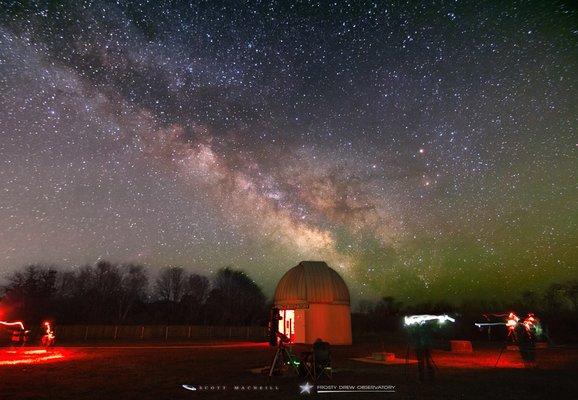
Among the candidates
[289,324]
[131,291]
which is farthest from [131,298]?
[289,324]

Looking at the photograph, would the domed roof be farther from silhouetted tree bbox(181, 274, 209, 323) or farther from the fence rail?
silhouetted tree bbox(181, 274, 209, 323)

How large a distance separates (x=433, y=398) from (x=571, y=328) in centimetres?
4818

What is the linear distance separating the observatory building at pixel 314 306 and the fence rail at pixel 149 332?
14.0 metres

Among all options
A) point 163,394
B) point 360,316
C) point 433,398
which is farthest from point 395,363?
point 360,316

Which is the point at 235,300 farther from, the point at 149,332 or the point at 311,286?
the point at 311,286

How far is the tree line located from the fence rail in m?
13.4

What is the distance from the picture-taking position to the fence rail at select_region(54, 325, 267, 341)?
45219 mm

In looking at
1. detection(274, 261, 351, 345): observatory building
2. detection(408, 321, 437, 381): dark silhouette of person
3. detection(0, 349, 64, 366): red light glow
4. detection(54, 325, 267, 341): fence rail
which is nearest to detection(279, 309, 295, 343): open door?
detection(274, 261, 351, 345): observatory building

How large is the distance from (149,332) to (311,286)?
24.5m

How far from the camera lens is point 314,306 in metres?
33.6

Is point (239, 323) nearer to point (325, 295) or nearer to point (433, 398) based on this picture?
point (325, 295)

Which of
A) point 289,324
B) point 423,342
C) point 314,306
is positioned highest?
point 314,306

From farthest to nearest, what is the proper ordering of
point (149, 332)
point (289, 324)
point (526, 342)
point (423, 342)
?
point (149, 332) → point (289, 324) → point (526, 342) → point (423, 342)

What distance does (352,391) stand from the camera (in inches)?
438
